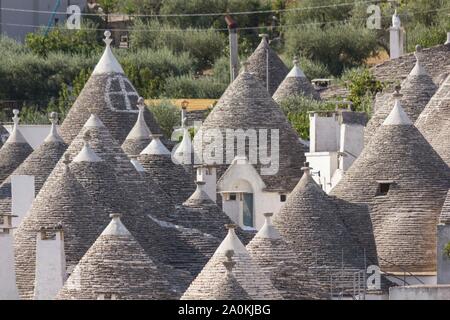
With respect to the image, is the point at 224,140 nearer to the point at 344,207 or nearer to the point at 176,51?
the point at 344,207

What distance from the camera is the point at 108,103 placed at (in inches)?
2751

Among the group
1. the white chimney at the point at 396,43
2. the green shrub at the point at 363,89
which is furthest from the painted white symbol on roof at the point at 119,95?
the white chimney at the point at 396,43

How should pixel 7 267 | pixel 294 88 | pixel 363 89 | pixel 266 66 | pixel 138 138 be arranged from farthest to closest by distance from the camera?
pixel 363 89, pixel 266 66, pixel 294 88, pixel 138 138, pixel 7 267

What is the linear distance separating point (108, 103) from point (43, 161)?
14.8 feet

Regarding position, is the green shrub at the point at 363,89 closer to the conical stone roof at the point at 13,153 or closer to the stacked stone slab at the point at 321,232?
the conical stone roof at the point at 13,153

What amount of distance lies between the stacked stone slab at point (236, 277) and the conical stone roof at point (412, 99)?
843 inches

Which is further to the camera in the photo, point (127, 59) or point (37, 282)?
point (127, 59)

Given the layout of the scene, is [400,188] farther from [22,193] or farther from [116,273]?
[116,273]

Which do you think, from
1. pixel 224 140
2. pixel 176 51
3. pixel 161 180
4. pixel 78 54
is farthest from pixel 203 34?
pixel 161 180

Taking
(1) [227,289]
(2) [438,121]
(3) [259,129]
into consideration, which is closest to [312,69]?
(3) [259,129]

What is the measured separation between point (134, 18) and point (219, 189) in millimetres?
55312

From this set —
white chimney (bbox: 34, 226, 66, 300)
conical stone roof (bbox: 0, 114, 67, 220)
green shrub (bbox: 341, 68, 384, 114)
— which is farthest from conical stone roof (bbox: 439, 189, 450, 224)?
green shrub (bbox: 341, 68, 384, 114)

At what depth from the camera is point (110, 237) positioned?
52.2 metres

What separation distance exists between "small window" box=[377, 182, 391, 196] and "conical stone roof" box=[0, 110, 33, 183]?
9091 millimetres
